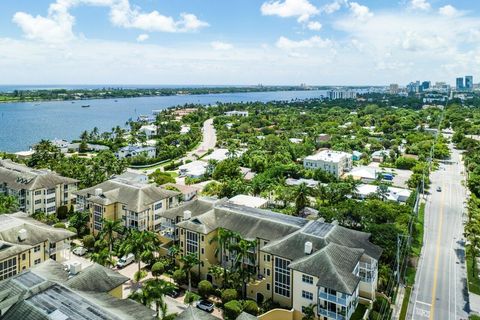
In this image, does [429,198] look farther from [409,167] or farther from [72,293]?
[72,293]

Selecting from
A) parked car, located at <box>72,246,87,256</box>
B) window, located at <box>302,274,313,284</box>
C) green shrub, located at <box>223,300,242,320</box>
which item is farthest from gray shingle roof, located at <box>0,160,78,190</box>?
window, located at <box>302,274,313,284</box>

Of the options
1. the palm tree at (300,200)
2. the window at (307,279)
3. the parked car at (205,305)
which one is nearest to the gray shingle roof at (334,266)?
the window at (307,279)

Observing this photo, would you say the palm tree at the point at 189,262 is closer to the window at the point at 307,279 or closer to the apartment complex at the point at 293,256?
the apartment complex at the point at 293,256

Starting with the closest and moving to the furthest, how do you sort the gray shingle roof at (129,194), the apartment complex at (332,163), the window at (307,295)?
1. the window at (307,295)
2. the gray shingle roof at (129,194)
3. the apartment complex at (332,163)

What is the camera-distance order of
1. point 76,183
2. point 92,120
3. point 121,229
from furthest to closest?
1. point 92,120
2. point 76,183
3. point 121,229

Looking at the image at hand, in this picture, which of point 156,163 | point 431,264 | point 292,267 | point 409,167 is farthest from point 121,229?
point 409,167

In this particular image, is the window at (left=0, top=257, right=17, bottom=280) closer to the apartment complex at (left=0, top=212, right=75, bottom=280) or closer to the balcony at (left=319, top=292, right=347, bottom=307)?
the apartment complex at (left=0, top=212, right=75, bottom=280)
